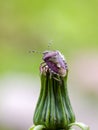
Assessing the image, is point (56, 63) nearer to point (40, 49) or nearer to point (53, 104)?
point (53, 104)

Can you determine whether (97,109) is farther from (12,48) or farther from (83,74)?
(12,48)

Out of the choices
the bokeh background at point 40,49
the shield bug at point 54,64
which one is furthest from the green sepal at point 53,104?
the bokeh background at point 40,49

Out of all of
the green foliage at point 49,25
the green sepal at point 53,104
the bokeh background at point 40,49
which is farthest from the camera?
the green foliage at point 49,25

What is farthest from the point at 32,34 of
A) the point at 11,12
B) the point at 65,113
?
the point at 65,113

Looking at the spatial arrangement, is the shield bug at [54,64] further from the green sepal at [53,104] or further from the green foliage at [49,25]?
the green foliage at [49,25]

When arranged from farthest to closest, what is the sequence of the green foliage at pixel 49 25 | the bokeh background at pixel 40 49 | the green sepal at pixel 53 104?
1. the green foliage at pixel 49 25
2. the bokeh background at pixel 40 49
3. the green sepal at pixel 53 104

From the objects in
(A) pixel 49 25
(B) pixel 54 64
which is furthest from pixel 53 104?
(A) pixel 49 25

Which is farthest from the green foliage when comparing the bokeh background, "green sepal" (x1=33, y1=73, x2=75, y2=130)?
"green sepal" (x1=33, y1=73, x2=75, y2=130)
